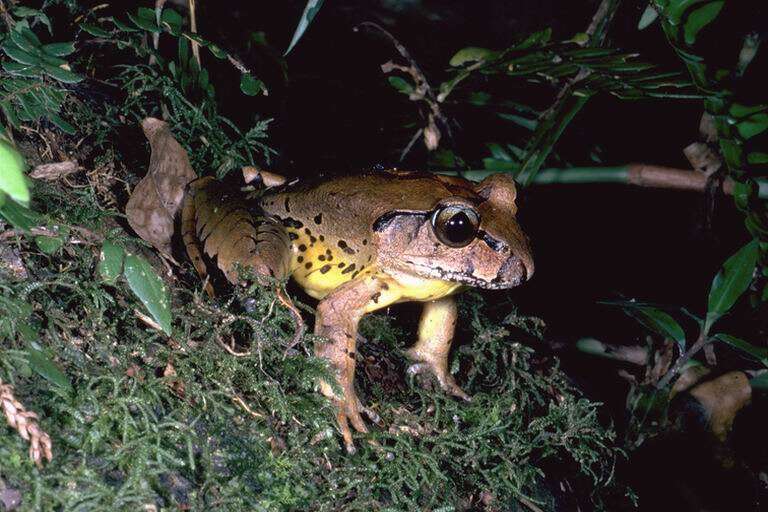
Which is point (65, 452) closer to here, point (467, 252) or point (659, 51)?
point (467, 252)

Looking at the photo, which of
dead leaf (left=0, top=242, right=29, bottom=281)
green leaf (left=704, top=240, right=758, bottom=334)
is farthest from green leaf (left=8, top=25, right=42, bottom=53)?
green leaf (left=704, top=240, right=758, bottom=334)

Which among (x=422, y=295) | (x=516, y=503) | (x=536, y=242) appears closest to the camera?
(x=516, y=503)

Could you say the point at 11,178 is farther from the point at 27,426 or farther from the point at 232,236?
the point at 232,236

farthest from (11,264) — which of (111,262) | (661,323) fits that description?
(661,323)

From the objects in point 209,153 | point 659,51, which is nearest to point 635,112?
point 659,51

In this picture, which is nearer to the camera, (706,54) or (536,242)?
(706,54)
